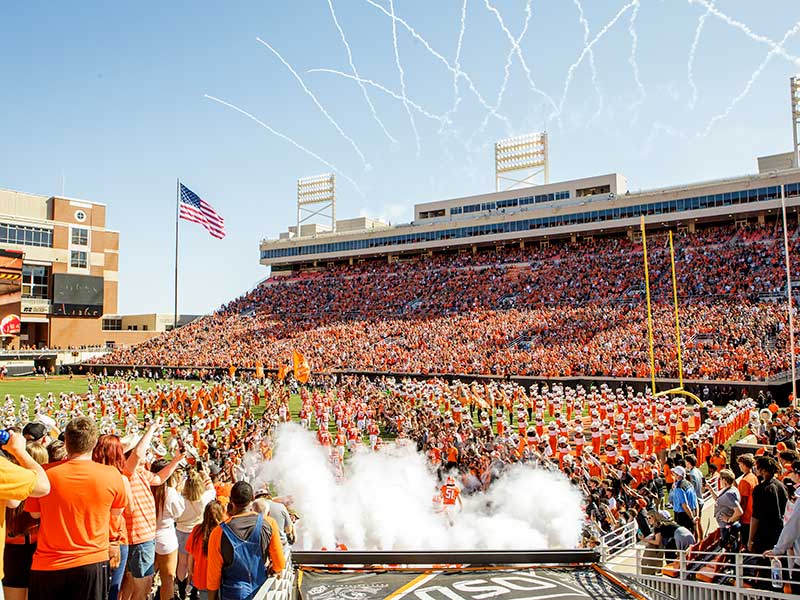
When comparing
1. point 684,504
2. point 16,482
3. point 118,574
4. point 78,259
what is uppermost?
point 78,259

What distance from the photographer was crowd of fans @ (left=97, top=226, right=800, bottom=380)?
87.2 feet

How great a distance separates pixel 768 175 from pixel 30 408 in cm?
4155

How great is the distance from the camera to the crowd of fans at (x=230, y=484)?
335 cm

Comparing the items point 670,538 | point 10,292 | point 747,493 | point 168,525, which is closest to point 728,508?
point 747,493

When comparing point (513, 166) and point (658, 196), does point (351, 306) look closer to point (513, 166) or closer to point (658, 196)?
point (513, 166)

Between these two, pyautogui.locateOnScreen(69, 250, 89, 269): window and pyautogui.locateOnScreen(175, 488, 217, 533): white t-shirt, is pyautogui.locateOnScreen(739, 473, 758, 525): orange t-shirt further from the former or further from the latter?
pyautogui.locateOnScreen(69, 250, 89, 269): window

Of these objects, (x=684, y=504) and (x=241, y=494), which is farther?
(x=684, y=504)

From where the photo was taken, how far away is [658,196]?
1692 inches

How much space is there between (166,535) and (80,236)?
58.1m

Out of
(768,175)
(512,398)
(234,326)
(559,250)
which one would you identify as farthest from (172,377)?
(768,175)

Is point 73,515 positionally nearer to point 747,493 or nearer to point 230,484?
point 230,484

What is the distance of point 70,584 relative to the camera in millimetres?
3328

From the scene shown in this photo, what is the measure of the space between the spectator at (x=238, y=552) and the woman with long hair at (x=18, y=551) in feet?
3.28

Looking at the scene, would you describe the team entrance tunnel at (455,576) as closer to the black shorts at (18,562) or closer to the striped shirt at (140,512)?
the striped shirt at (140,512)
